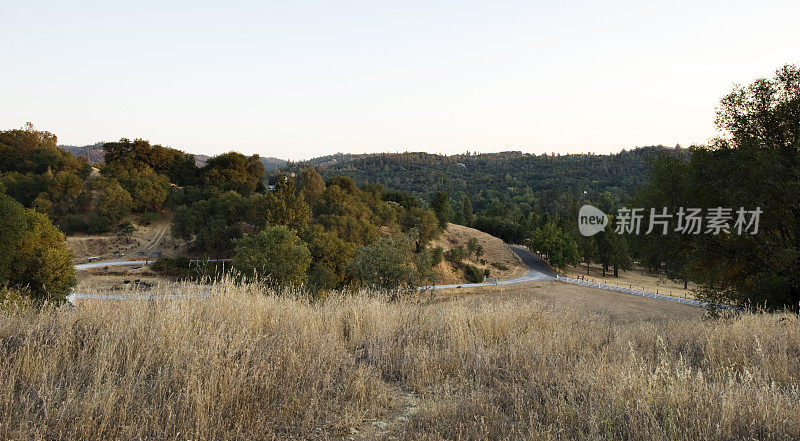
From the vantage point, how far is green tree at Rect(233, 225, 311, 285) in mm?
26259

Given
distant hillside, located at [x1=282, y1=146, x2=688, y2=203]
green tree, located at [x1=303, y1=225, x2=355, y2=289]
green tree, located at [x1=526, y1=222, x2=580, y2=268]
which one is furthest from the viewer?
distant hillside, located at [x1=282, y1=146, x2=688, y2=203]

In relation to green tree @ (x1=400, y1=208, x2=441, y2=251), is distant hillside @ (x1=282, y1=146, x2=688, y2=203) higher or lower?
higher

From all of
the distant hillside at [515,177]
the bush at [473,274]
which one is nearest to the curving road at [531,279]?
the bush at [473,274]

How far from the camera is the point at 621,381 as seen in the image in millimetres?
4000

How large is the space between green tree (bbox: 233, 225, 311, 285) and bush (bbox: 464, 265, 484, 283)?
3111 cm

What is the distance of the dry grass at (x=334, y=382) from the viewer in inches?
126

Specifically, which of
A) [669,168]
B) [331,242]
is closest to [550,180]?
[331,242]

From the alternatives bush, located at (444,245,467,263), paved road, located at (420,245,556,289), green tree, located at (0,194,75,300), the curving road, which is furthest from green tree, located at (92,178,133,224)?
paved road, located at (420,245,556,289)

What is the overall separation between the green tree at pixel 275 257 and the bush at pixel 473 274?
3111 centimetres

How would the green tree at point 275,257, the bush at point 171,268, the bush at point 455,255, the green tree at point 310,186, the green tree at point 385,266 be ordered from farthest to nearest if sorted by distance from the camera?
the bush at point 455,255, the green tree at point 310,186, the bush at point 171,268, the green tree at point 275,257, the green tree at point 385,266

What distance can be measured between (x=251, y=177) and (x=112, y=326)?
203 ft

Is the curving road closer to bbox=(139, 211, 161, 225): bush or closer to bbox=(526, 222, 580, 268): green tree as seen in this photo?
bbox=(526, 222, 580, 268): green tree

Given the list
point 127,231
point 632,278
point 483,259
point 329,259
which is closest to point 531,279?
point 483,259

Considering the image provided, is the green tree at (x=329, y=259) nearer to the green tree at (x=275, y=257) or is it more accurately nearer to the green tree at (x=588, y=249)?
the green tree at (x=275, y=257)
